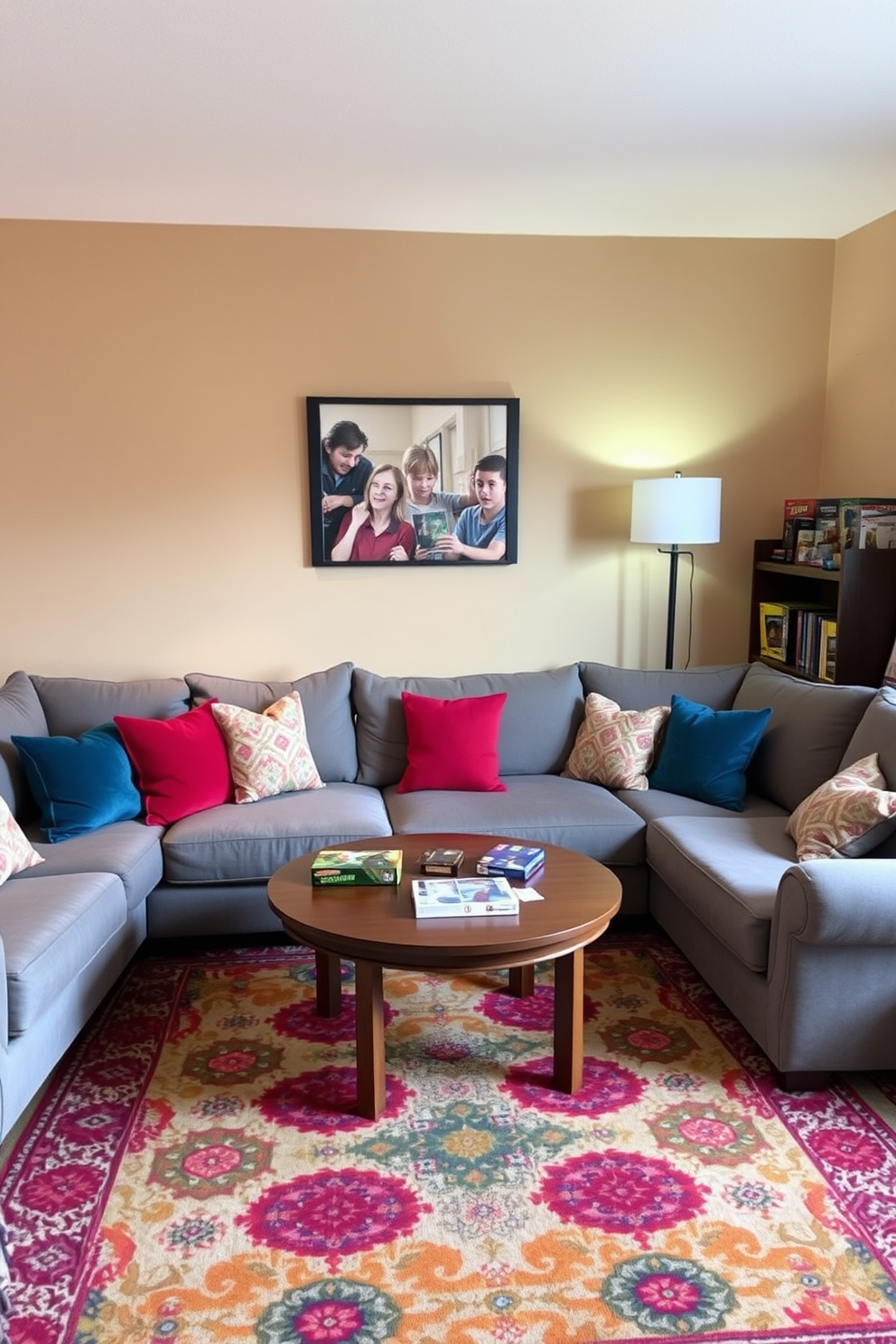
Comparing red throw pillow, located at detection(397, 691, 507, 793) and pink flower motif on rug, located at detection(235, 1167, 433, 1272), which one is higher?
red throw pillow, located at detection(397, 691, 507, 793)

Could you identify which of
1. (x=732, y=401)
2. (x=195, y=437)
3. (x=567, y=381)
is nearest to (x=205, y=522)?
(x=195, y=437)

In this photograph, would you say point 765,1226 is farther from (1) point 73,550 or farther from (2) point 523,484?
(1) point 73,550

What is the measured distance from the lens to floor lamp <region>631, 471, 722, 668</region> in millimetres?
3830

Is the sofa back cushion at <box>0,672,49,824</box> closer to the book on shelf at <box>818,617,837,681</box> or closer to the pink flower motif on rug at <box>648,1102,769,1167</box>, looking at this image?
the pink flower motif on rug at <box>648,1102,769,1167</box>

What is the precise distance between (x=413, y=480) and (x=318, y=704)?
103 cm

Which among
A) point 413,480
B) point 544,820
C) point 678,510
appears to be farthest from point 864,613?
point 413,480

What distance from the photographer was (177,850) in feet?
10.4

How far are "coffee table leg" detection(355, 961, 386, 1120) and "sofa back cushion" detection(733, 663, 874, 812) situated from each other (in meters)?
1.78

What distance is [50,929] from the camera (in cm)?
241

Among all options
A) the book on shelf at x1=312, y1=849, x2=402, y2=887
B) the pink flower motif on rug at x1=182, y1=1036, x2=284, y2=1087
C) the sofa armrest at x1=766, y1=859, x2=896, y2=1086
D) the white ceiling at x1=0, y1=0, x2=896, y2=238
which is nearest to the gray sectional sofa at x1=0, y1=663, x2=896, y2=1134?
the sofa armrest at x1=766, y1=859, x2=896, y2=1086

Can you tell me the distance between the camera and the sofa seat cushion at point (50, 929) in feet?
7.31

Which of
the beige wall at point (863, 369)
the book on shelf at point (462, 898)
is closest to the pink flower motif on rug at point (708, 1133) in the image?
the book on shelf at point (462, 898)

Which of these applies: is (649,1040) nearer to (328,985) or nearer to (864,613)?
(328,985)

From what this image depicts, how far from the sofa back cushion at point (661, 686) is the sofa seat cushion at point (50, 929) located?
205cm
